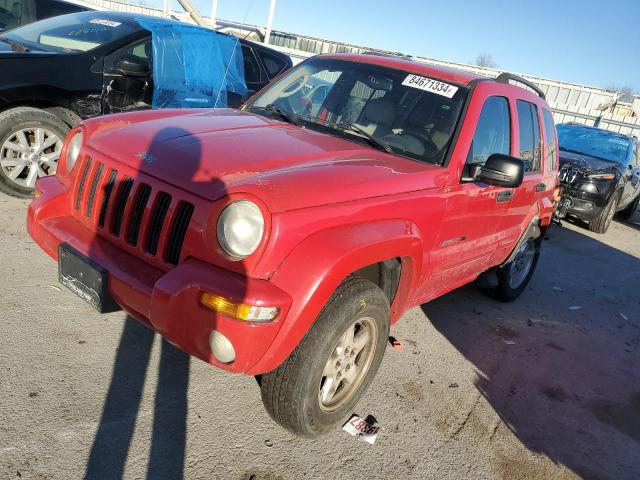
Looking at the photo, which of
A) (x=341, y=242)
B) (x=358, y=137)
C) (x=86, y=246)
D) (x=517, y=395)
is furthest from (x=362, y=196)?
(x=517, y=395)

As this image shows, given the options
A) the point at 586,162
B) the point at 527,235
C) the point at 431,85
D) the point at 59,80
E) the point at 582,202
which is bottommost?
the point at 582,202

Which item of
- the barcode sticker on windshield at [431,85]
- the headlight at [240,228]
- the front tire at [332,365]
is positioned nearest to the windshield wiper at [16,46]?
the barcode sticker on windshield at [431,85]

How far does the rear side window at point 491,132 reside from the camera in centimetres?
345

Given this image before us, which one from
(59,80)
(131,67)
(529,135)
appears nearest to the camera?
(529,135)

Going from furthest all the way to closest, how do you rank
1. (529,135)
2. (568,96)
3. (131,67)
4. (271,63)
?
1. (568,96)
2. (271,63)
3. (131,67)
4. (529,135)

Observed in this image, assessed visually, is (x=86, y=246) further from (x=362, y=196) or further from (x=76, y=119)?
(x=76, y=119)

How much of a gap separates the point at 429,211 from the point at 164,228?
4.76ft

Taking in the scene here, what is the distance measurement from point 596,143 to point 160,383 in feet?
32.5

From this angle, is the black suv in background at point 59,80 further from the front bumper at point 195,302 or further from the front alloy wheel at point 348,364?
the front alloy wheel at point 348,364

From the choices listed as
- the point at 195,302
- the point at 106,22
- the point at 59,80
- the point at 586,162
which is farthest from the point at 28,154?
the point at 586,162

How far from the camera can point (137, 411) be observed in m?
2.60

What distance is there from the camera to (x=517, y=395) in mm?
3541

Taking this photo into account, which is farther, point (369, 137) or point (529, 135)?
point (529, 135)

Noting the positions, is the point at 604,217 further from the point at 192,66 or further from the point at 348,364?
the point at 348,364
